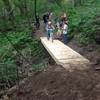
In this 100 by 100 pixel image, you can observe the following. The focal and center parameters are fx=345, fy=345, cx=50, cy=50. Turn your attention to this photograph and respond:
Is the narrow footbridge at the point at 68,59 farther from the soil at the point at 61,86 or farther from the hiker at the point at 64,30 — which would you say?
the hiker at the point at 64,30

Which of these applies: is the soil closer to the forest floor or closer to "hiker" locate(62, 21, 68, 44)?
the forest floor

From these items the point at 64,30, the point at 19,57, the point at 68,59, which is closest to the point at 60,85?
the point at 68,59

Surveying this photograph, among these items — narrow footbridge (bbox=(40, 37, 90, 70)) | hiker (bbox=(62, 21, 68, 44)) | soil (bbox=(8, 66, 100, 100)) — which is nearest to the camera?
soil (bbox=(8, 66, 100, 100))

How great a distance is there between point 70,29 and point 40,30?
642 cm

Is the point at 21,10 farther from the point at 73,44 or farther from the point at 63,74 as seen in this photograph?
the point at 63,74

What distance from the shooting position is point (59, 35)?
22969mm

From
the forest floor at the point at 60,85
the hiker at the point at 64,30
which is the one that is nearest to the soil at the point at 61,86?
the forest floor at the point at 60,85

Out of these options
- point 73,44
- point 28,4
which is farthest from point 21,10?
point 73,44

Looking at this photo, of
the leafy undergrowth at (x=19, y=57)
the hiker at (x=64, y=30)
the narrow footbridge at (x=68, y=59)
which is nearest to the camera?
the leafy undergrowth at (x=19, y=57)

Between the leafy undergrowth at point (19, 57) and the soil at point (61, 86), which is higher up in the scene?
the soil at point (61, 86)

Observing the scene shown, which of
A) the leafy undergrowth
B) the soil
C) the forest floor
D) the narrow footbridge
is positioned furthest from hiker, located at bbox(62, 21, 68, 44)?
the soil

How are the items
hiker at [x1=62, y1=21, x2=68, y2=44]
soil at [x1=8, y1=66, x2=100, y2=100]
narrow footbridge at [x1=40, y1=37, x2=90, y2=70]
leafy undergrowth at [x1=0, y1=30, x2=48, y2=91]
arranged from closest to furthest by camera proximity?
1. soil at [x1=8, y1=66, x2=100, y2=100]
2. leafy undergrowth at [x1=0, y1=30, x2=48, y2=91]
3. narrow footbridge at [x1=40, y1=37, x2=90, y2=70]
4. hiker at [x1=62, y1=21, x2=68, y2=44]

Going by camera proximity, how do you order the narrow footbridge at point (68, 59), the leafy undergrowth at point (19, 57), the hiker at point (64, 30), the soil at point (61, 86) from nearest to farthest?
the soil at point (61, 86) < the leafy undergrowth at point (19, 57) < the narrow footbridge at point (68, 59) < the hiker at point (64, 30)

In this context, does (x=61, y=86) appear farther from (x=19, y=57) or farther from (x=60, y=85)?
(x=19, y=57)
